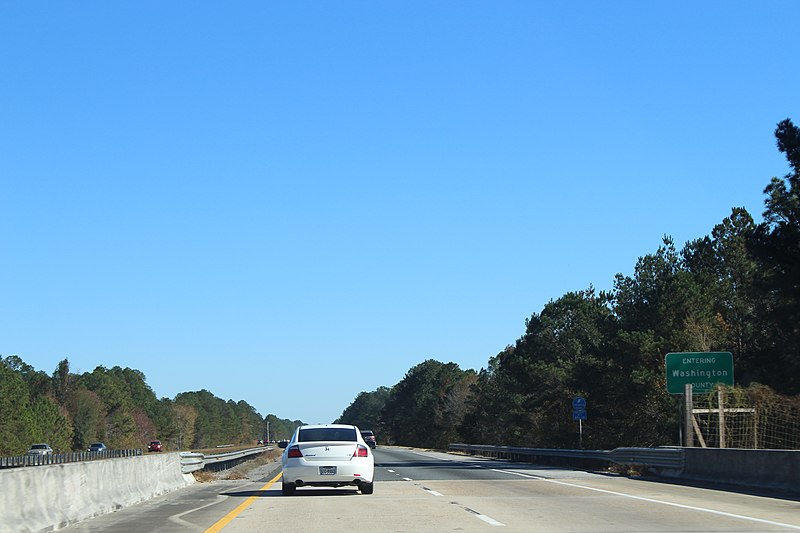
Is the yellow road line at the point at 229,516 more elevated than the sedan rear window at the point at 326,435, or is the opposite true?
the sedan rear window at the point at 326,435

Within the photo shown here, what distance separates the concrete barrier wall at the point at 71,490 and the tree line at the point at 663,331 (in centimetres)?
2631

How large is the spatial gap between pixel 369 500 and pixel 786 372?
98.6 ft

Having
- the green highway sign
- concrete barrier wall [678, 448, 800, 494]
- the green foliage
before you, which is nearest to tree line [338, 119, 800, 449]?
the green highway sign

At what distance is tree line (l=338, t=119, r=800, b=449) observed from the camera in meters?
42.2

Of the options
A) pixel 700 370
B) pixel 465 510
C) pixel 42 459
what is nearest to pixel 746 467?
pixel 700 370

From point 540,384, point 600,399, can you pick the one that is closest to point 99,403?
point 540,384

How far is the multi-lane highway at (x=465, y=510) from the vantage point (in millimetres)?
14766

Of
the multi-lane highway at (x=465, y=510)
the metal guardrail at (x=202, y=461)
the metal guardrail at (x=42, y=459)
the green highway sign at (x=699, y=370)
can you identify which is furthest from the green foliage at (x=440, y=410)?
the multi-lane highway at (x=465, y=510)

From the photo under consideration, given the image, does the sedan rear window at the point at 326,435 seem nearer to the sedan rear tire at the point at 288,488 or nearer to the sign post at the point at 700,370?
the sedan rear tire at the point at 288,488

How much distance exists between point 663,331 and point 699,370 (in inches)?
Result: 940

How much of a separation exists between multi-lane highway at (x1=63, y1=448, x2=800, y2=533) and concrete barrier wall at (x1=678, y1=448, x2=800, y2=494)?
1089mm

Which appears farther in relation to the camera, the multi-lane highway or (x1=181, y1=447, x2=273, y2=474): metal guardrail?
(x1=181, y1=447, x2=273, y2=474): metal guardrail

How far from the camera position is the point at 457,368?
655 feet

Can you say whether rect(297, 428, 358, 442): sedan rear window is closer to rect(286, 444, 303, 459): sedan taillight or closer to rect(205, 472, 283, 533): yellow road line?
rect(286, 444, 303, 459): sedan taillight
